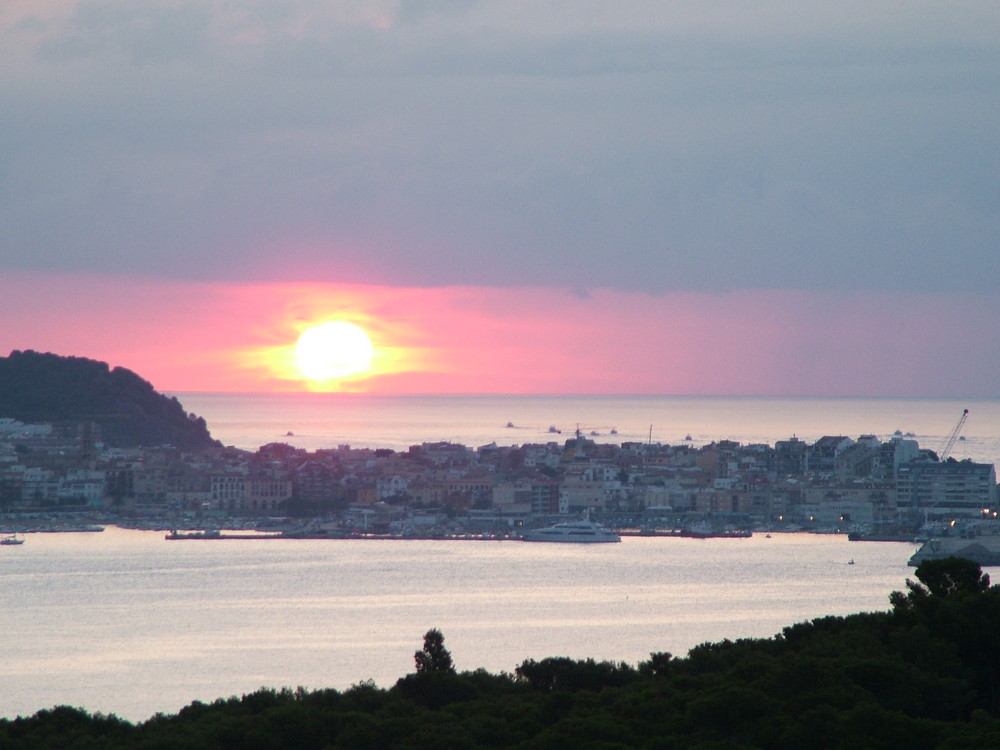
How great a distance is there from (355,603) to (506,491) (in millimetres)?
23610

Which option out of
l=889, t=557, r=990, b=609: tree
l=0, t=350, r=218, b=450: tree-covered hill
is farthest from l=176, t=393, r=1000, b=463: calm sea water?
l=889, t=557, r=990, b=609: tree

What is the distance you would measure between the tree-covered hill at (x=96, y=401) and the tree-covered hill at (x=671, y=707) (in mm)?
59142

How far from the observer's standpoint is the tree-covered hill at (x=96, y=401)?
70.8 m

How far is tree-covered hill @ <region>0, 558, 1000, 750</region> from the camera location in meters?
9.14

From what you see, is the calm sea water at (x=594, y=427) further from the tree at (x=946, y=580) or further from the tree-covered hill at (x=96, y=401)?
the tree at (x=946, y=580)

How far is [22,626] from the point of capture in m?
24.0

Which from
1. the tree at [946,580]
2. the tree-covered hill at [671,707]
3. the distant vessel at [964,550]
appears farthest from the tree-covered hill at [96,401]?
the tree-covered hill at [671,707]

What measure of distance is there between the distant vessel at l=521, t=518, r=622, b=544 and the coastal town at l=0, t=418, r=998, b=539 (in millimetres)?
912

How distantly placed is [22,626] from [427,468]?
106ft

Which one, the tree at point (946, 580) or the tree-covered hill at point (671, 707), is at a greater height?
the tree at point (946, 580)

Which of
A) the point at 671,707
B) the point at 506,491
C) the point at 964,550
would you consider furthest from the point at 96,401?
the point at 671,707

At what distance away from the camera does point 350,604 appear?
2659 centimetres

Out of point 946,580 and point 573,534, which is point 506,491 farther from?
point 946,580

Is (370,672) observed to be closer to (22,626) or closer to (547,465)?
(22,626)
